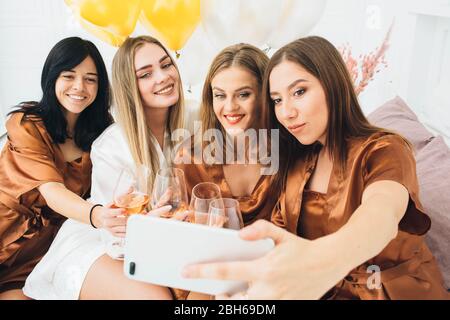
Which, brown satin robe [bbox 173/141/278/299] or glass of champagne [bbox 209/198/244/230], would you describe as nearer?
glass of champagne [bbox 209/198/244/230]

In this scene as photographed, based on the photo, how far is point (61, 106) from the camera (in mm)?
1374

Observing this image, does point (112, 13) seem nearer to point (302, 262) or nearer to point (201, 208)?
point (201, 208)

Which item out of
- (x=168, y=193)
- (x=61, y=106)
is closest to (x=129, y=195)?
(x=168, y=193)

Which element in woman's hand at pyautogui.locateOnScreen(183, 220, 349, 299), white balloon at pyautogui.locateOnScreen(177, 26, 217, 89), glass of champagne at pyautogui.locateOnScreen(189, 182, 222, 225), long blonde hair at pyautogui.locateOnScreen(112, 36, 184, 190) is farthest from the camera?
white balloon at pyautogui.locateOnScreen(177, 26, 217, 89)

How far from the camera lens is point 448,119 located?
1496mm

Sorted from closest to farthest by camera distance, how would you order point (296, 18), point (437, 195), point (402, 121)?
point (437, 195)
point (296, 18)
point (402, 121)

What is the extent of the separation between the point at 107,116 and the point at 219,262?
873 mm

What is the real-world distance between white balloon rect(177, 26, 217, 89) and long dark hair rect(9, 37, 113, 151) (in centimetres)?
31

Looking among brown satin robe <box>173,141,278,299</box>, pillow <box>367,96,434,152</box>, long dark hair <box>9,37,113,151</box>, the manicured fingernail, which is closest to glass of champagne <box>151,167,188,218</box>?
brown satin robe <box>173,141,278,299</box>

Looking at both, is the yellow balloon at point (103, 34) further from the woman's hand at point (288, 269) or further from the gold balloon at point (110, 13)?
the woman's hand at point (288, 269)

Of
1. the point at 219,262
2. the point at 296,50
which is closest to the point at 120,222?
the point at 219,262

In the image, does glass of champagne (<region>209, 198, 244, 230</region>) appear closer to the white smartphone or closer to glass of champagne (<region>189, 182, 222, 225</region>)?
glass of champagne (<region>189, 182, 222, 225</region>)

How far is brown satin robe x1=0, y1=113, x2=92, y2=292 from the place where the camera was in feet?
4.20

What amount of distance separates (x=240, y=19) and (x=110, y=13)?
0.43 m
